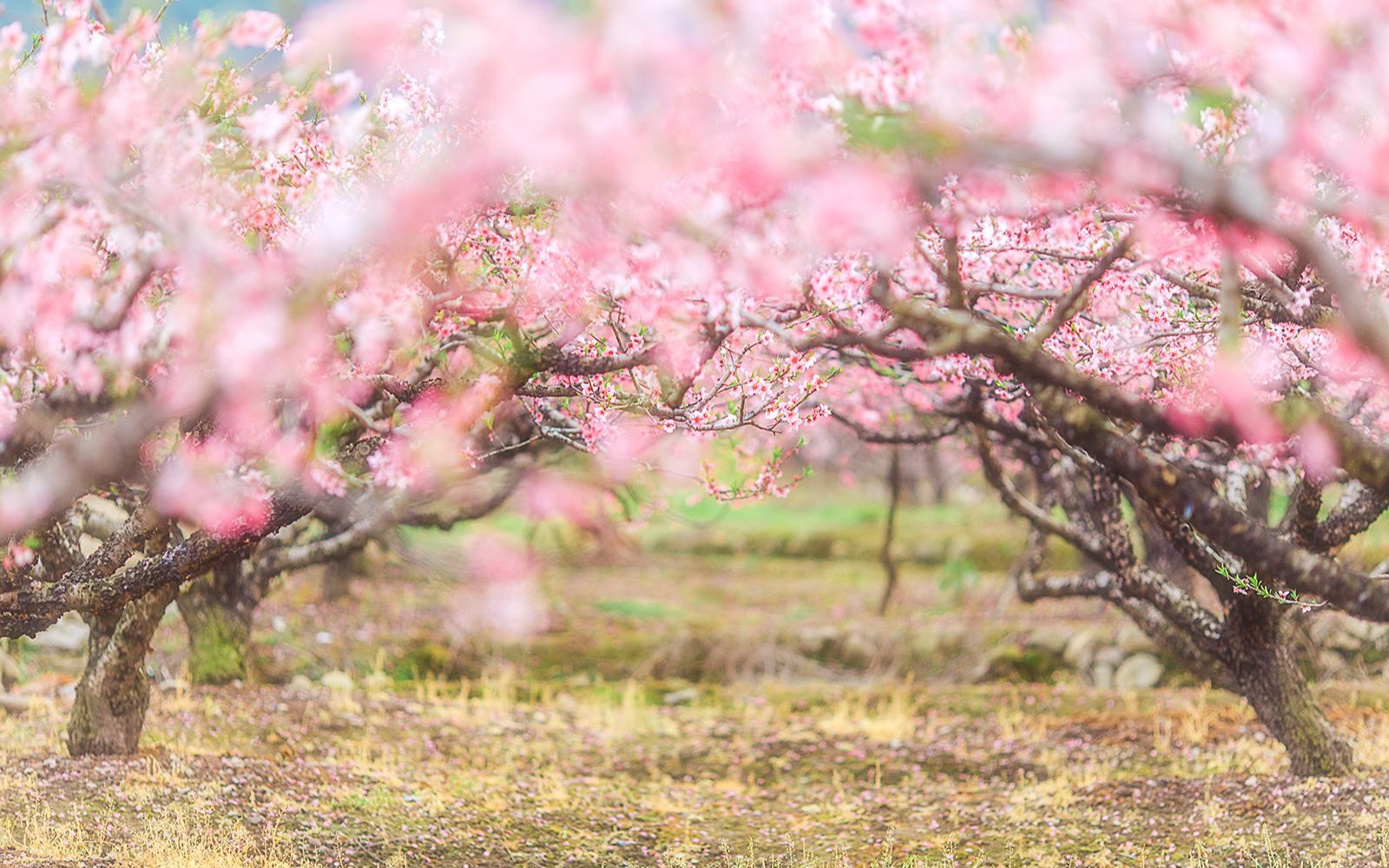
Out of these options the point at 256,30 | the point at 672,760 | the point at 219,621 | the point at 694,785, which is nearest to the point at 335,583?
the point at 219,621

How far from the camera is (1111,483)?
9539 mm

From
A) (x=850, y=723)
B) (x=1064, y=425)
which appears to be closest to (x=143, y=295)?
(x=1064, y=425)

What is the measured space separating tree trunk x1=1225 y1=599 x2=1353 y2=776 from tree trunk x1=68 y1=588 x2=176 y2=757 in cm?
831

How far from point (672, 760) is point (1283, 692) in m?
5.75

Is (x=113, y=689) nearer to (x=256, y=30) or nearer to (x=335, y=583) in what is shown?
(x=256, y=30)

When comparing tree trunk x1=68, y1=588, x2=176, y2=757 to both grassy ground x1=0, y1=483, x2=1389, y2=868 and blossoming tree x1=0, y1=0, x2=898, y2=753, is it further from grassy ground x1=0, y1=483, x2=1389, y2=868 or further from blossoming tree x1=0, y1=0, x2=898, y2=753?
grassy ground x1=0, y1=483, x2=1389, y2=868

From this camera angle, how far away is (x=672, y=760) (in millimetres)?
11836

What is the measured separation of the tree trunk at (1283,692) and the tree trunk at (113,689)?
8.31m

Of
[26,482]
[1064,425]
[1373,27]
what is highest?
[1373,27]

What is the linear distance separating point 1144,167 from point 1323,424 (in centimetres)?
131

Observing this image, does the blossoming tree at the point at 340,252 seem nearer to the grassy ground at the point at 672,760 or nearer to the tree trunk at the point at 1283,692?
the grassy ground at the point at 672,760

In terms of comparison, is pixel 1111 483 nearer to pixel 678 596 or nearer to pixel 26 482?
pixel 26 482

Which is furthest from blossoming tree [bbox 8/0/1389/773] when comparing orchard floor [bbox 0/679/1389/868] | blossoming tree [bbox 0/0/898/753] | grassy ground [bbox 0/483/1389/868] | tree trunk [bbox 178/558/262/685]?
tree trunk [bbox 178/558/262/685]

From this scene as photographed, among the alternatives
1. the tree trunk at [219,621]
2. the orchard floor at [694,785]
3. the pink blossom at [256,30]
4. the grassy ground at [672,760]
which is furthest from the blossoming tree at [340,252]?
the tree trunk at [219,621]
